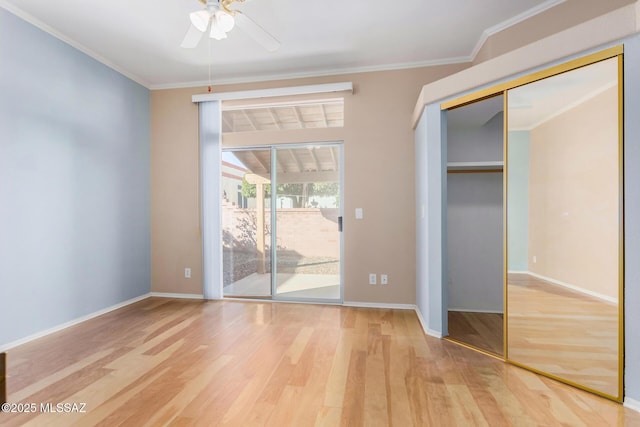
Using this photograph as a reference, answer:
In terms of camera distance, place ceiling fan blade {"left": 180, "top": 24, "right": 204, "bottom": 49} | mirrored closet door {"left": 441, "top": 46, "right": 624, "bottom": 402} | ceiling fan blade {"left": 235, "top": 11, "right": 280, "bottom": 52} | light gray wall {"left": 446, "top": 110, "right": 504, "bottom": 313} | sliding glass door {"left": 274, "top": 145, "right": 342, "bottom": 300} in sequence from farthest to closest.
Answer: sliding glass door {"left": 274, "top": 145, "right": 342, "bottom": 300}
light gray wall {"left": 446, "top": 110, "right": 504, "bottom": 313}
ceiling fan blade {"left": 180, "top": 24, "right": 204, "bottom": 49}
ceiling fan blade {"left": 235, "top": 11, "right": 280, "bottom": 52}
mirrored closet door {"left": 441, "top": 46, "right": 624, "bottom": 402}

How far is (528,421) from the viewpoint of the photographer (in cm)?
169

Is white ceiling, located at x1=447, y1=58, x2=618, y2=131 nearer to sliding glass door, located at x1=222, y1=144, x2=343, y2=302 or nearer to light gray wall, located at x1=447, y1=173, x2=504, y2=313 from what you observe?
light gray wall, located at x1=447, y1=173, x2=504, y2=313

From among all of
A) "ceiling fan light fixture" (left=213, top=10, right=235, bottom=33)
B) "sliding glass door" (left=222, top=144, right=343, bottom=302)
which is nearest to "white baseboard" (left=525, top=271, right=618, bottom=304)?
"sliding glass door" (left=222, top=144, right=343, bottom=302)

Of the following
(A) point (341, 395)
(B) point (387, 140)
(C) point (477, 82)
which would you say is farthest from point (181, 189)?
(C) point (477, 82)

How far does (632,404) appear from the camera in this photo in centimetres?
177

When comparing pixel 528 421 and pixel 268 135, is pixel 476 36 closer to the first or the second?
pixel 268 135

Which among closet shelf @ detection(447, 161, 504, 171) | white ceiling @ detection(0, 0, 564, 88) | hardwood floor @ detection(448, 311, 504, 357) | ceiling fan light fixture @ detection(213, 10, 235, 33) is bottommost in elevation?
hardwood floor @ detection(448, 311, 504, 357)

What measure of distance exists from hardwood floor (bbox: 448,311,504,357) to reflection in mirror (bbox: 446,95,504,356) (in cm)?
1

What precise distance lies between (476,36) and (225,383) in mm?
3878

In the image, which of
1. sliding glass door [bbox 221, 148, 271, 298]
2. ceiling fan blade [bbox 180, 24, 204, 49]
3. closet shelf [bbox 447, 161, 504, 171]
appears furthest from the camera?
sliding glass door [bbox 221, 148, 271, 298]

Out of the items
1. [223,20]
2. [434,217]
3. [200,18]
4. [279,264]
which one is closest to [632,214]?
[434,217]

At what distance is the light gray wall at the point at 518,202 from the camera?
2279 millimetres

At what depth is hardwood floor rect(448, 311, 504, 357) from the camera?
2.67 metres

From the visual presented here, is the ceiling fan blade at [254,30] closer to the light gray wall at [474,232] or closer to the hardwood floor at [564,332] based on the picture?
the light gray wall at [474,232]
